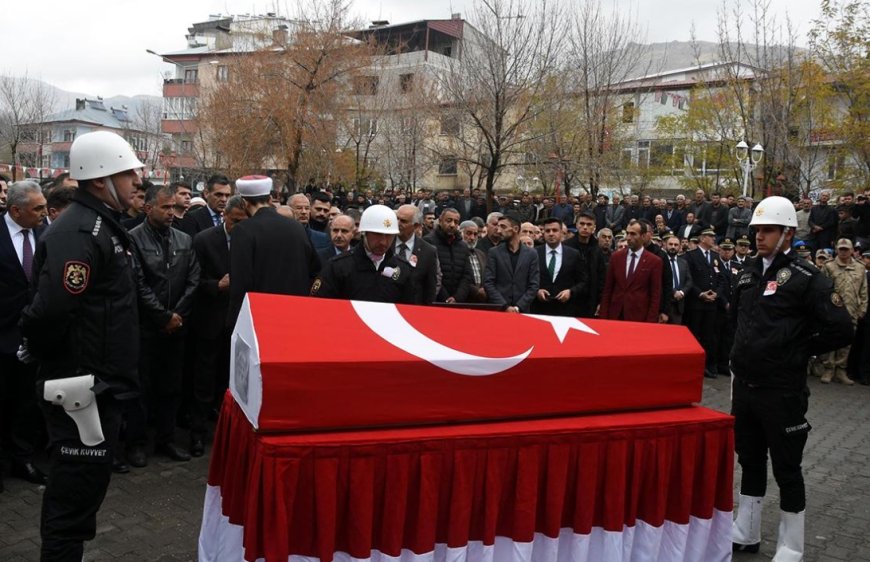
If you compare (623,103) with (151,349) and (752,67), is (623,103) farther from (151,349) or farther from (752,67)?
(151,349)

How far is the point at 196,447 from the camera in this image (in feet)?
18.6

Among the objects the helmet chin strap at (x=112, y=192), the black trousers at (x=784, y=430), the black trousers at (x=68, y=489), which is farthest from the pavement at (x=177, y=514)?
the helmet chin strap at (x=112, y=192)

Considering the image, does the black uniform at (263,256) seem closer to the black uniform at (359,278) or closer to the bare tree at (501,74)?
the black uniform at (359,278)

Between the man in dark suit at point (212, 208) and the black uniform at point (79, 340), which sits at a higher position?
the man in dark suit at point (212, 208)

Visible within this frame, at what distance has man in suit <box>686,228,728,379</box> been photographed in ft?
33.9

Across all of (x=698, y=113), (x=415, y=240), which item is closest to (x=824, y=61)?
(x=698, y=113)

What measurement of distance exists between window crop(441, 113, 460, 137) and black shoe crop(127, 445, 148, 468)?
16642 millimetres

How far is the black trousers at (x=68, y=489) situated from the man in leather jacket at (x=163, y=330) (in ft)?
6.99

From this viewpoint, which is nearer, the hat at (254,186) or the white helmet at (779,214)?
the white helmet at (779,214)

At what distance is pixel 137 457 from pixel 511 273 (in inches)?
167

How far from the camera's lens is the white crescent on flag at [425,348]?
3.10 m

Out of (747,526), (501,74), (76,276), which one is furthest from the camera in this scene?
(501,74)

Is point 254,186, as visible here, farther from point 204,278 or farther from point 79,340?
point 79,340

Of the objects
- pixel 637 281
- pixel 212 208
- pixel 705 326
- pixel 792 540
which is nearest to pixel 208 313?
pixel 212 208
